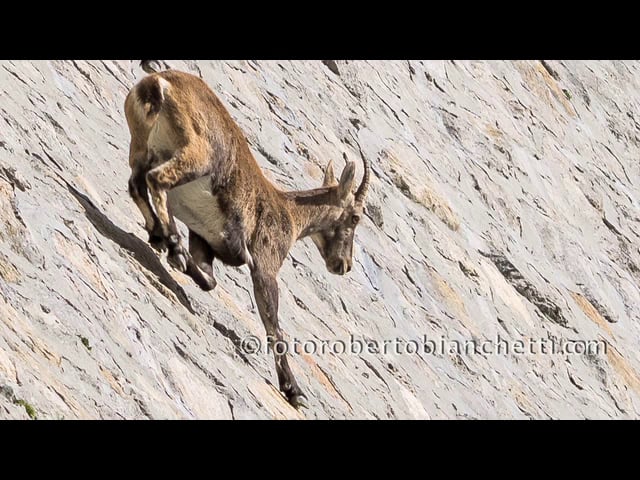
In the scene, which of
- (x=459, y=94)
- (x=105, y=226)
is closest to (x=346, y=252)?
(x=105, y=226)

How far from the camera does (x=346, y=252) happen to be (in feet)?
56.6

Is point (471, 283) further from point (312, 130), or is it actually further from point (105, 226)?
point (105, 226)

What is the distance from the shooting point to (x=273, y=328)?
48.9 feet

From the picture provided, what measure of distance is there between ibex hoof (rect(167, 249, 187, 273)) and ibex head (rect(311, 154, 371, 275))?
9.31 ft

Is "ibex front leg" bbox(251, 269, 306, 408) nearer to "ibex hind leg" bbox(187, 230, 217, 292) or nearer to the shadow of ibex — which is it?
"ibex hind leg" bbox(187, 230, 217, 292)

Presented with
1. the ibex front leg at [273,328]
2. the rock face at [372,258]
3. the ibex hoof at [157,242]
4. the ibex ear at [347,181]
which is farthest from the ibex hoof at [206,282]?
the ibex ear at [347,181]

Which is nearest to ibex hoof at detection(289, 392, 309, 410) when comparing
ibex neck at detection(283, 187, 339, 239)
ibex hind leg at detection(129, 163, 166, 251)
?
ibex neck at detection(283, 187, 339, 239)

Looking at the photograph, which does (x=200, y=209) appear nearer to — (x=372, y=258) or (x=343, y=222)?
(x=343, y=222)

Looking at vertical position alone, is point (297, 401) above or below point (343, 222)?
below

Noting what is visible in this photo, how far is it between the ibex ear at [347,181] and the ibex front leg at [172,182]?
275 cm

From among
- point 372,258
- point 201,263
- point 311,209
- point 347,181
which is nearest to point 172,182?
point 201,263

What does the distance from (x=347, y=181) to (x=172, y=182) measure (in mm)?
3273

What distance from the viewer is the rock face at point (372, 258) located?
1296cm

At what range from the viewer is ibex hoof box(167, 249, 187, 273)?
14273 millimetres
